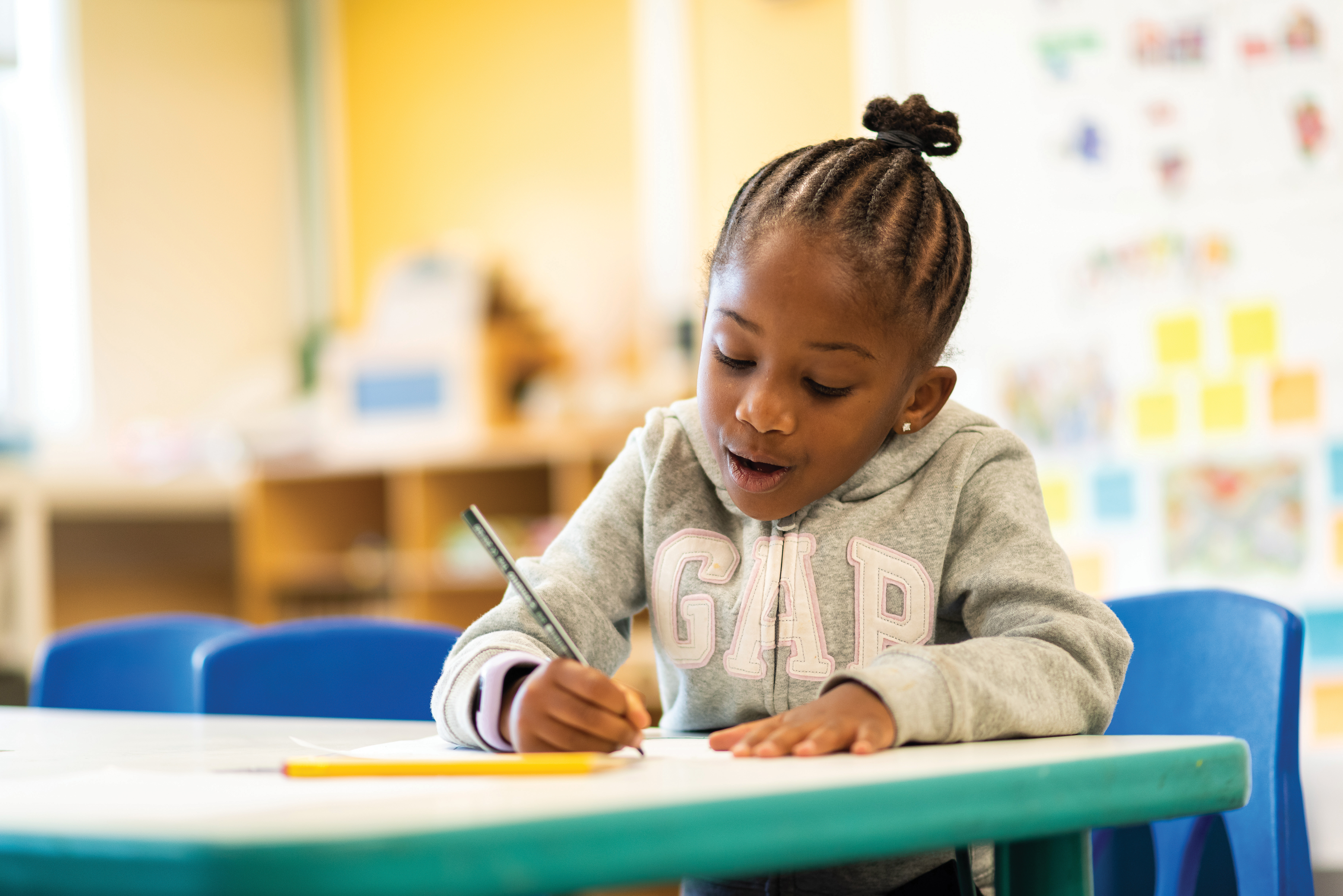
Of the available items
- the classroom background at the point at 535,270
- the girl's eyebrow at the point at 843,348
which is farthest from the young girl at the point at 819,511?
the classroom background at the point at 535,270

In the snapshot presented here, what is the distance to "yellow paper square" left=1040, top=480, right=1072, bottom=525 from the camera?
99.3 inches

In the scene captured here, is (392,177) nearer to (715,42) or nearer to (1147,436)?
(715,42)

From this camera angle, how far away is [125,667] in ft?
5.54

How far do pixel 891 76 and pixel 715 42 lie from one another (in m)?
0.95

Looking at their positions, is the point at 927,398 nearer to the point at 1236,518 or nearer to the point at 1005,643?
the point at 1005,643

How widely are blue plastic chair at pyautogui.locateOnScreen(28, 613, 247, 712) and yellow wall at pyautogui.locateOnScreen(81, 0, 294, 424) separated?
2.56 m

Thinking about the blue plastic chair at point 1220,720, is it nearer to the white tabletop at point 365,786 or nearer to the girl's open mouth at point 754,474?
the girl's open mouth at point 754,474

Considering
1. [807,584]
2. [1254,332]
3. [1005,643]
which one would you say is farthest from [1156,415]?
[1005,643]

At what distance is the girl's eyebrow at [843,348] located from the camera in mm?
830

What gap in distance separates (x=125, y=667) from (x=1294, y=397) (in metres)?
1.83

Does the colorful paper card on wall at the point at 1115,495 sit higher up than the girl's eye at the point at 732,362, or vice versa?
the girl's eye at the point at 732,362

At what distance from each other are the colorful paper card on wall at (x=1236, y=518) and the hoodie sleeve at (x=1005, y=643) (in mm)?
1535

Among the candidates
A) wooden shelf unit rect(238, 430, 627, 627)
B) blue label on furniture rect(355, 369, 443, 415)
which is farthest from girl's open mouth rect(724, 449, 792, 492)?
blue label on furniture rect(355, 369, 443, 415)

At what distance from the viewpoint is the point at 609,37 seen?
13.0 ft
